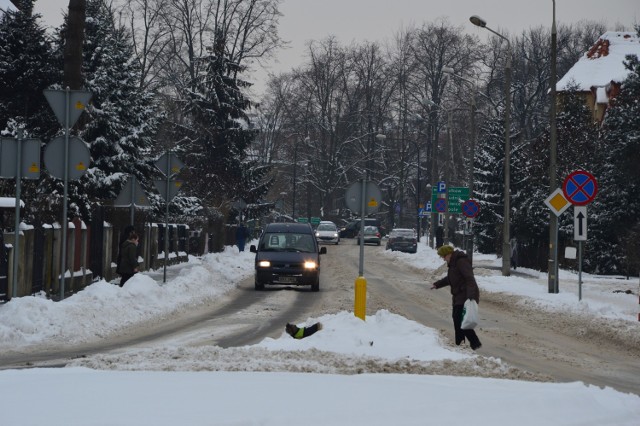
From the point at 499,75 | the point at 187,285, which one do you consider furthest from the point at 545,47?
the point at 187,285

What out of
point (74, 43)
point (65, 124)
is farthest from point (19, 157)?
point (74, 43)

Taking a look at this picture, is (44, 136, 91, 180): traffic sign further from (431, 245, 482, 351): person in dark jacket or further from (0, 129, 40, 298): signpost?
(431, 245, 482, 351): person in dark jacket

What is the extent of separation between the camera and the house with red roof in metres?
74.6

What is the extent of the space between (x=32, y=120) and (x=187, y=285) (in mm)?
13876

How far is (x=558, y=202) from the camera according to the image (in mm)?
25844

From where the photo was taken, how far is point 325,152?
90.6m

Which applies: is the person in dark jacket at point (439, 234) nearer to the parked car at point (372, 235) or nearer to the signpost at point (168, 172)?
the parked car at point (372, 235)

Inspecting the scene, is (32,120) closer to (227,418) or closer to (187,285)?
(187,285)

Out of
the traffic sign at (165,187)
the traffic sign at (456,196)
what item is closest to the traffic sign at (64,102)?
the traffic sign at (165,187)

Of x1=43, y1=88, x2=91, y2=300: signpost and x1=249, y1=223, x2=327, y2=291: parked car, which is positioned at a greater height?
x1=43, y1=88, x2=91, y2=300: signpost

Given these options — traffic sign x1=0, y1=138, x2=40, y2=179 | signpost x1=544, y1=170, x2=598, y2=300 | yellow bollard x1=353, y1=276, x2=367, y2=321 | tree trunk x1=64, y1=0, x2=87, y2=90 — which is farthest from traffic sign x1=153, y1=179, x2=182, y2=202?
yellow bollard x1=353, y1=276, x2=367, y2=321

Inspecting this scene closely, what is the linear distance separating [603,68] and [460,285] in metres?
63.3

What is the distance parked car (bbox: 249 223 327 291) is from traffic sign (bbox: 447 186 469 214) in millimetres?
15930

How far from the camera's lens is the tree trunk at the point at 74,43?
26047 mm
